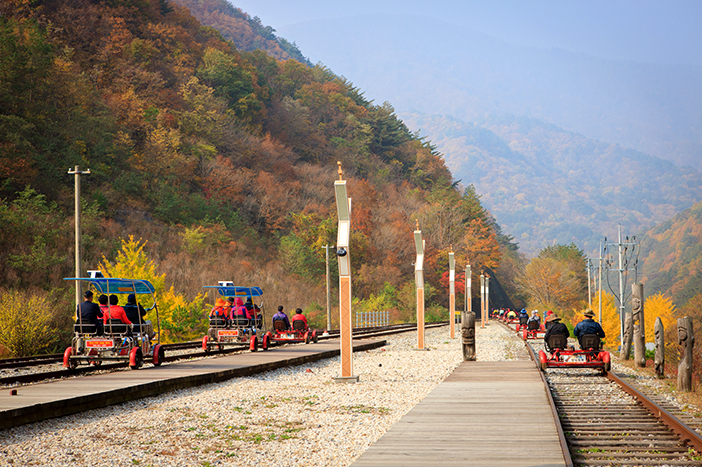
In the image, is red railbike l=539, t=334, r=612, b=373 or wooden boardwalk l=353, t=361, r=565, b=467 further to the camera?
red railbike l=539, t=334, r=612, b=373

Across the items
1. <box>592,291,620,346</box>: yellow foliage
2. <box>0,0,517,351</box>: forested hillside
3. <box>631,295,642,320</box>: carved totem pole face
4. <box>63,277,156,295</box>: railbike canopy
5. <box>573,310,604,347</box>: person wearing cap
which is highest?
<box>0,0,517,351</box>: forested hillside

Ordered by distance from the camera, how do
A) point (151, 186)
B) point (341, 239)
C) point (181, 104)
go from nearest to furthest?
1. point (341, 239)
2. point (151, 186)
3. point (181, 104)

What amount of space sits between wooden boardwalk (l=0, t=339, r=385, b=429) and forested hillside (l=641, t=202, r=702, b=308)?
129557mm

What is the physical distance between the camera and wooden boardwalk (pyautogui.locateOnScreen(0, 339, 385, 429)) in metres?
10.2

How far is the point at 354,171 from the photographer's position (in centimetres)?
9594

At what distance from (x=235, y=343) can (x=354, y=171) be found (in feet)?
243

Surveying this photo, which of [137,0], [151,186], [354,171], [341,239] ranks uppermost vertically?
[137,0]

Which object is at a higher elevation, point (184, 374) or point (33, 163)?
point (33, 163)

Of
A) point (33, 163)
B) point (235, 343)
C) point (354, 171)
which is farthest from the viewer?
point (354, 171)

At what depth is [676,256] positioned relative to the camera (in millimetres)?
161125

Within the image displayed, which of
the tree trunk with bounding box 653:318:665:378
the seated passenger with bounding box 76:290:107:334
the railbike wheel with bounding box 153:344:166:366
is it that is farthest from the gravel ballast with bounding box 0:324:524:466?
the tree trunk with bounding box 653:318:665:378

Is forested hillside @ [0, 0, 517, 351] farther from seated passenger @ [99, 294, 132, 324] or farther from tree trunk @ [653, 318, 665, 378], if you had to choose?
tree trunk @ [653, 318, 665, 378]

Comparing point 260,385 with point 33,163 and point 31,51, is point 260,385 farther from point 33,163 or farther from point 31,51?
point 31,51

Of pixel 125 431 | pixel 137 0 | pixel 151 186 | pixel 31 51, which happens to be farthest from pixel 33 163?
pixel 125 431
